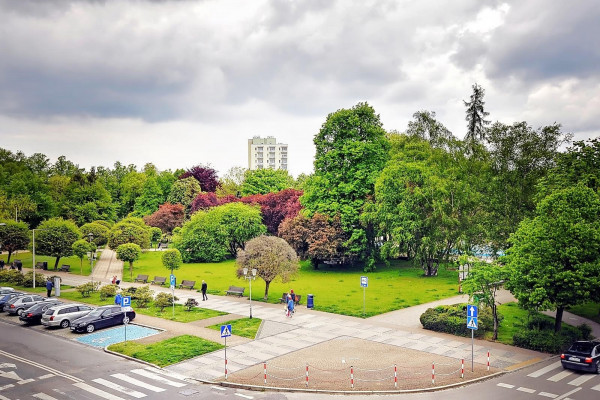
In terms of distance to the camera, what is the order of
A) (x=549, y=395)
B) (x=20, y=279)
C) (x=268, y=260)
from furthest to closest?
(x=20, y=279) → (x=268, y=260) → (x=549, y=395)

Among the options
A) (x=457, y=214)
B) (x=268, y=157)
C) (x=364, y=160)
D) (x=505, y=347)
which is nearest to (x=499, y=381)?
(x=505, y=347)

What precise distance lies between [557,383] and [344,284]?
2662cm

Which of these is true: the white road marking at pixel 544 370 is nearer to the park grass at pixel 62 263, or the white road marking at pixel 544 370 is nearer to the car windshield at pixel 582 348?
the car windshield at pixel 582 348

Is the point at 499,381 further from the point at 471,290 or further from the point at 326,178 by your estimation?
the point at 326,178

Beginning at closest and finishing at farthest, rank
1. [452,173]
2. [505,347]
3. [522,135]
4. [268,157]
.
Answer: [505,347]
[522,135]
[452,173]
[268,157]

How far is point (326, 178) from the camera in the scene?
54.8 metres

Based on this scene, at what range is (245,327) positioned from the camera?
29.7 meters

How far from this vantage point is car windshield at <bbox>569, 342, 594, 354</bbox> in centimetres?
2125

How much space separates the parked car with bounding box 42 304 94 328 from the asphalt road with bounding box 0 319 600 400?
18.4ft

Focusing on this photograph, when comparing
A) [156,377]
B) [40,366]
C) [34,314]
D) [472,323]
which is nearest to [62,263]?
[34,314]

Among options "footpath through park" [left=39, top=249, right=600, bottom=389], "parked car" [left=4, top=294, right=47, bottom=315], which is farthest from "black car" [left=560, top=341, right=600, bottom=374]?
"parked car" [left=4, top=294, right=47, bottom=315]

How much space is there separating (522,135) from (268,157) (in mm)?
158971

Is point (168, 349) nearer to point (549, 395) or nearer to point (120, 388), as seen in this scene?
point (120, 388)

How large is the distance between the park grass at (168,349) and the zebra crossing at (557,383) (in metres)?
14.6
